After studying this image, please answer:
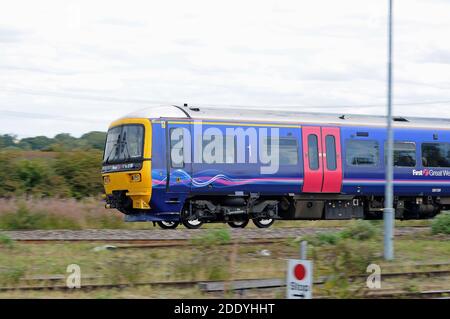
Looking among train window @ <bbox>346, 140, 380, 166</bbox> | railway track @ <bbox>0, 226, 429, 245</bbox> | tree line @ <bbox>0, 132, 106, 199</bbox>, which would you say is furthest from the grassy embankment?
tree line @ <bbox>0, 132, 106, 199</bbox>

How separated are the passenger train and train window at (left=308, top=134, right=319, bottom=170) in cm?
3

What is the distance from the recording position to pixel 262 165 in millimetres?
22500

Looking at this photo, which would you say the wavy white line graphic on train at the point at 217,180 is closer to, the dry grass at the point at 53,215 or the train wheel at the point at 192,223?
the train wheel at the point at 192,223

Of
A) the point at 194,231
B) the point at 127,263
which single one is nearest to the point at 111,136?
the point at 194,231

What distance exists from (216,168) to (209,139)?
0.81m

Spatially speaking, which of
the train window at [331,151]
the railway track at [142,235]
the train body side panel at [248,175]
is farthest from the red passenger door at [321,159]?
the railway track at [142,235]

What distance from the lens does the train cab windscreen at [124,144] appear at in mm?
21375

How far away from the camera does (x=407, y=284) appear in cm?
1377

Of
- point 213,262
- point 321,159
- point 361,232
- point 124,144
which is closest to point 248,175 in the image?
point 321,159

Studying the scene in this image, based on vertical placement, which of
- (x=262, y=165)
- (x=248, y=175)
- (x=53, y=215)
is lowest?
(x=53, y=215)

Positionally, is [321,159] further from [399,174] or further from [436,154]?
[436,154]

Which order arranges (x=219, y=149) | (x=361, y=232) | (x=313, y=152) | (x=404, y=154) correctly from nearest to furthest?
(x=361, y=232) → (x=219, y=149) → (x=313, y=152) → (x=404, y=154)

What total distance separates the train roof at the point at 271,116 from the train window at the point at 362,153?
60cm

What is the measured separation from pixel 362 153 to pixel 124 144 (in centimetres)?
703
